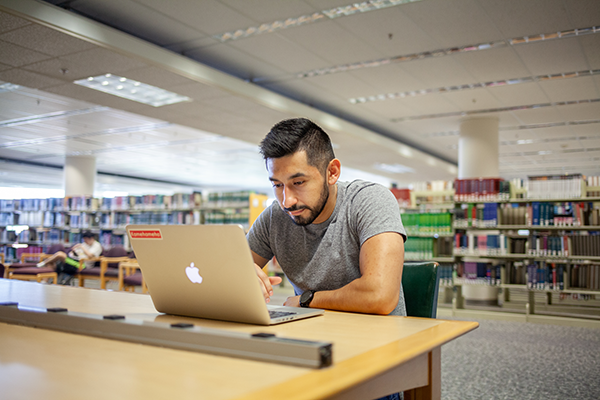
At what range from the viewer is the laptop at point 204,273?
1018 millimetres

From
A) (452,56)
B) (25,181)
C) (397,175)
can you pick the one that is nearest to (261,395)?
(452,56)

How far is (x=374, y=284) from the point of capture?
1283mm

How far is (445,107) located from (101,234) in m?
7.02

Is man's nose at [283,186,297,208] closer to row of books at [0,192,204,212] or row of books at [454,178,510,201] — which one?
row of books at [454,178,510,201]

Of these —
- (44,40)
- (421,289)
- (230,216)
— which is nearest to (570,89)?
(230,216)

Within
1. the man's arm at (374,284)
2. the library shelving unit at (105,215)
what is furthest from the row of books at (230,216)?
the man's arm at (374,284)

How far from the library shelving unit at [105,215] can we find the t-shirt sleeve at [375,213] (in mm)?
6230

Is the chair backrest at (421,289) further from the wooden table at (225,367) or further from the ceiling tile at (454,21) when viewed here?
the ceiling tile at (454,21)

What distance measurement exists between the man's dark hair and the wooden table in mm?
496

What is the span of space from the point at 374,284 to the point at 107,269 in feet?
21.5

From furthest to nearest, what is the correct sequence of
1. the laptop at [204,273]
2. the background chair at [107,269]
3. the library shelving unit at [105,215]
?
the library shelving unit at [105,215] < the background chair at [107,269] < the laptop at [204,273]

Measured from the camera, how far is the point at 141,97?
6.79m

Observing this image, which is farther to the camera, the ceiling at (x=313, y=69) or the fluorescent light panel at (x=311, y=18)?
the ceiling at (x=313, y=69)

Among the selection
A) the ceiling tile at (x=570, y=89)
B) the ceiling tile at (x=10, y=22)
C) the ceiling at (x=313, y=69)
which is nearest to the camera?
the ceiling tile at (x=10, y=22)
